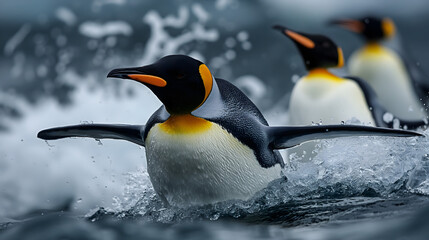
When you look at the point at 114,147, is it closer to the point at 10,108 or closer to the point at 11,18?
the point at 10,108

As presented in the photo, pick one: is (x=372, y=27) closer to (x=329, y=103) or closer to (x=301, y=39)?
(x=301, y=39)

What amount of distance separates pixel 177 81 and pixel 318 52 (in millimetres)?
2452

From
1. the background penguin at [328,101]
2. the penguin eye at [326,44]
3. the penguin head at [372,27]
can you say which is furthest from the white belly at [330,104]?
the penguin head at [372,27]

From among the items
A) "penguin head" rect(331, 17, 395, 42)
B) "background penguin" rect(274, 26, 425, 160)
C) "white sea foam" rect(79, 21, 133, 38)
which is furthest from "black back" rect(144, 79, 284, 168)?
"white sea foam" rect(79, 21, 133, 38)

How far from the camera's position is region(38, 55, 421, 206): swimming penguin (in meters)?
2.76

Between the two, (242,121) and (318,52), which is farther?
(318,52)

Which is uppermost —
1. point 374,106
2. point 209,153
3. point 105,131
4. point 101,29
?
point 101,29

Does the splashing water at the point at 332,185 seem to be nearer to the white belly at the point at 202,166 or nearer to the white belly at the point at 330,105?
the white belly at the point at 202,166

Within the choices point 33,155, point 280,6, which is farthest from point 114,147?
point 280,6

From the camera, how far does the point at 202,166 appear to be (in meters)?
2.81

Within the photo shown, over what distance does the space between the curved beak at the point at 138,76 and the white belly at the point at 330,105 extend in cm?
197

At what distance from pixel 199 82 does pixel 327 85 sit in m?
2.10

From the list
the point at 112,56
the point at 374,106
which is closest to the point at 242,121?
the point at 374,106

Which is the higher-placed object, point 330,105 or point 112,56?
point 112,56
